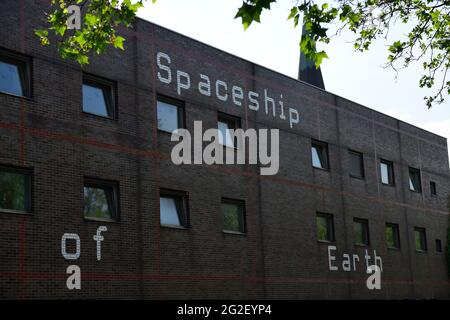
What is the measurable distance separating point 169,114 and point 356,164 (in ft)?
35.7

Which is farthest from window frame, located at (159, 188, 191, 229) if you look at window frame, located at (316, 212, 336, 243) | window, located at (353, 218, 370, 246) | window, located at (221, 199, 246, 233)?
window, located at (353, 218, 370, 246)

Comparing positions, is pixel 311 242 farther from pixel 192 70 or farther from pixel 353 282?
pixel 192 70

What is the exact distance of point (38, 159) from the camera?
17953 millimetres

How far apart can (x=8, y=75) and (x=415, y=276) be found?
20640 mm

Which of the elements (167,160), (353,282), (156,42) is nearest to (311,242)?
(353,282)

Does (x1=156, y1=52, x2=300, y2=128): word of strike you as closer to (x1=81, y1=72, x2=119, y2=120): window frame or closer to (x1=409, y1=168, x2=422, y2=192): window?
(x1=81, y1=72, x2=119, y2=120): window frame

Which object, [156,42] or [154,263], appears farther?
[156,42]

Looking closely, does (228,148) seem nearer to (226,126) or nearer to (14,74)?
(226,126)

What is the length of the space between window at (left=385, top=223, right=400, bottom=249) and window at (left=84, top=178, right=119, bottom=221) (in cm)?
1492

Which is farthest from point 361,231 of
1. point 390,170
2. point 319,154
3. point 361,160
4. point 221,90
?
point 221,90

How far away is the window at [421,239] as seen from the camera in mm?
33344

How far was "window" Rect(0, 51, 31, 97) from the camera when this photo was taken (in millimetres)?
17859

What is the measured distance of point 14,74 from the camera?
18219 millimetres

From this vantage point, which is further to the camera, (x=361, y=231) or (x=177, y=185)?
(x=361, y=231)
